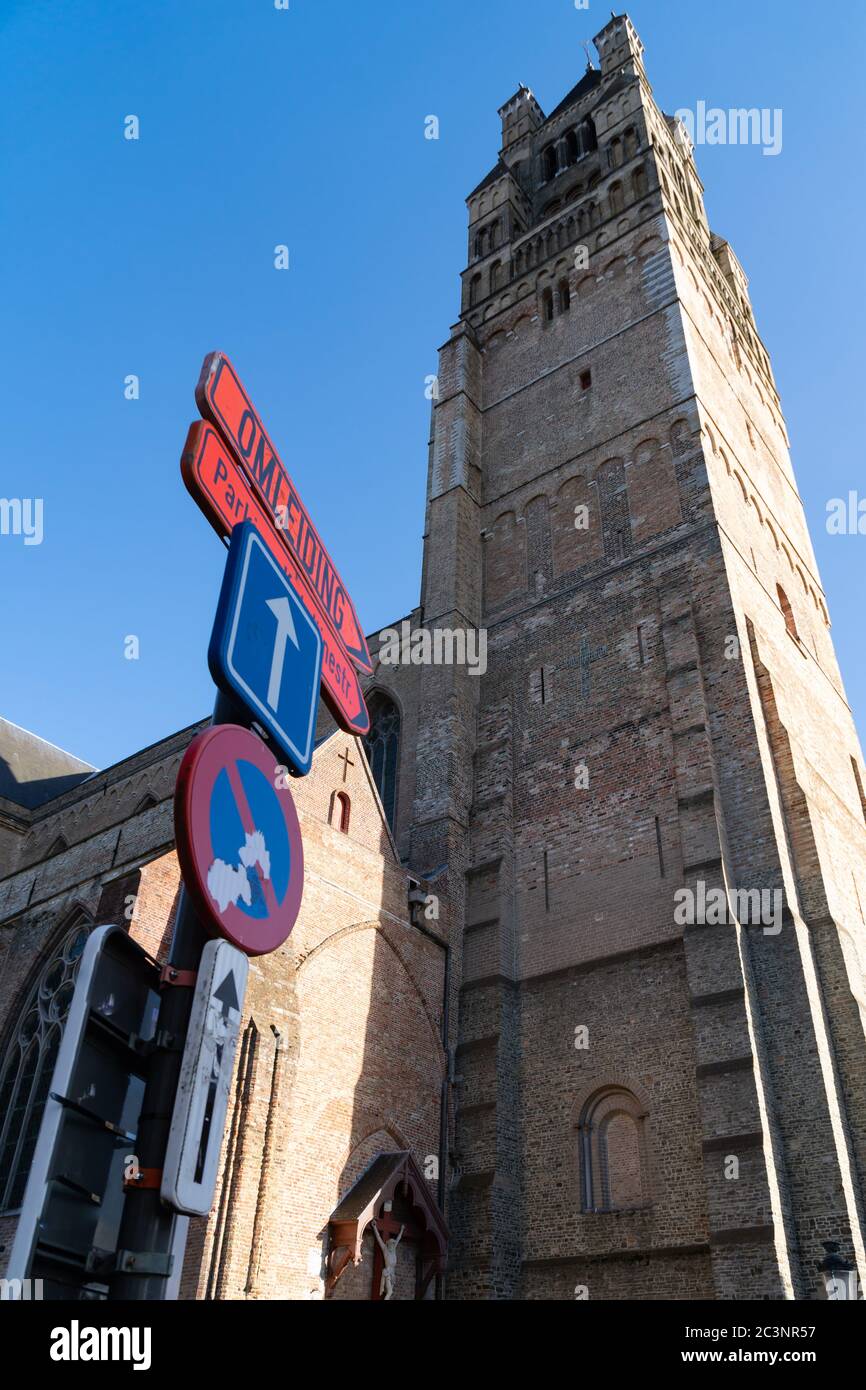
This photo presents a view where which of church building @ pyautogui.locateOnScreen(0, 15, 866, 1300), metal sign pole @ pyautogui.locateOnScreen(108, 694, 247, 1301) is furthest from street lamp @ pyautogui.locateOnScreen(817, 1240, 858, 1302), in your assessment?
metal sign pole @ pyautogui.locateOnScreen(108, 694, 247, 1301)

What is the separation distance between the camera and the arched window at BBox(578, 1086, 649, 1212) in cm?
1382

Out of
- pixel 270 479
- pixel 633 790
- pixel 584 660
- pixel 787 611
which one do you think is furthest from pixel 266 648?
pixel 787 611

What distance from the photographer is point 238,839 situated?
3789 mm

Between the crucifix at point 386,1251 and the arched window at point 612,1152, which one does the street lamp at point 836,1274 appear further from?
the crucifix at point 386,1251

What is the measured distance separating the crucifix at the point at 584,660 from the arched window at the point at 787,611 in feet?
16.1

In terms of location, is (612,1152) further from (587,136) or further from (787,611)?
(587,136)

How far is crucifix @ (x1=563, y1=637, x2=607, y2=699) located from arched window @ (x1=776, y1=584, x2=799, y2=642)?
16.1 ft

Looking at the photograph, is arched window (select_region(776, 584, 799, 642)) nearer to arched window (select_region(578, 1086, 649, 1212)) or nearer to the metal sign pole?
arched window (select_region(578, 1086, 649, 1212))

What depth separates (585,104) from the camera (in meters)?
32.4

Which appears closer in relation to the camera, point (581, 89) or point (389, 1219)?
point (389, 1219)

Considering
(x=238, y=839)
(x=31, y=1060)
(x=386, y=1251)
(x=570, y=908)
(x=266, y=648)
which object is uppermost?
(x=570, y=908)

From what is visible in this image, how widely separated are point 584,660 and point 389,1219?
410 inches

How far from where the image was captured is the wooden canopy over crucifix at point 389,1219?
41.1ft
